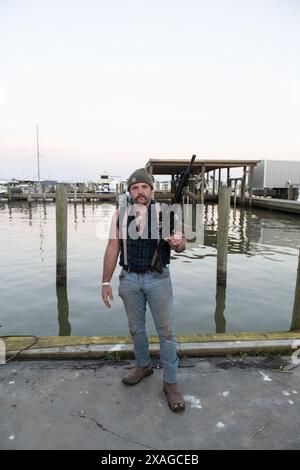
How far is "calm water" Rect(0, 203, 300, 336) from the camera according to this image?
630 cm

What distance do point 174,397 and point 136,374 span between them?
510 mm

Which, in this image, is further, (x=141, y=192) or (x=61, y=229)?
(x=61, y=229)

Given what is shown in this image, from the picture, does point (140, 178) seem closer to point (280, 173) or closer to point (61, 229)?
point (61, 229)

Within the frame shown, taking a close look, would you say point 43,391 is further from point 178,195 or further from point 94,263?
point 94,263

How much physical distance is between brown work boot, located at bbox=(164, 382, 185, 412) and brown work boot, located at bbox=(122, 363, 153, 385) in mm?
328

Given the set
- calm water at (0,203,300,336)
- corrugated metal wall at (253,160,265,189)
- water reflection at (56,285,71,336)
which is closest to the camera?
water reflection at (56,285,71,336)

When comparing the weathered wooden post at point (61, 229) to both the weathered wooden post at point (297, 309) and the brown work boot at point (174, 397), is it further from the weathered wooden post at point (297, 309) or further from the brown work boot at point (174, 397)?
the brown work boot at point (174, 397)

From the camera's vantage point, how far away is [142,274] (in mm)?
3033

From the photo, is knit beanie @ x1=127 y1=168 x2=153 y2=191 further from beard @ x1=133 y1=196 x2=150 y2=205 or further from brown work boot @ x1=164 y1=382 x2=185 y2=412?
brown work boot @ x1=164 y1=382 x2=185 y2=412

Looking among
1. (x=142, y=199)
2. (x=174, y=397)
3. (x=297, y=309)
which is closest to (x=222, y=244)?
(x=297, y=309)

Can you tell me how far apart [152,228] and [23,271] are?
7757 mm

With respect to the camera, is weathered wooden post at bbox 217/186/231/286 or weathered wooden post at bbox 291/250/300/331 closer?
weathered wooden post at bbox 291/250/300/331

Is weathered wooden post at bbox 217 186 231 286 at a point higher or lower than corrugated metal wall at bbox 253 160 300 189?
lower

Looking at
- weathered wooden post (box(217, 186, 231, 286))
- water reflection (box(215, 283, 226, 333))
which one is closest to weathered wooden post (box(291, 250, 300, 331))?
water reflection (box(215, 283, 226, 333))
